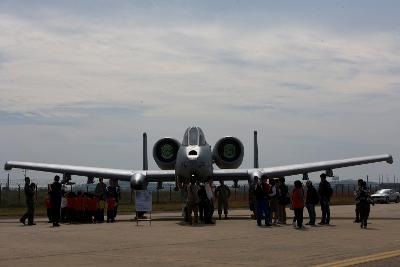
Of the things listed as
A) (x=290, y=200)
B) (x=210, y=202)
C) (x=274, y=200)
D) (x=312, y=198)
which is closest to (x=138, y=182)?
(x=210, y=202)

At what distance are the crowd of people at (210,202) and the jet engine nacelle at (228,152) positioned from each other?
6.96m

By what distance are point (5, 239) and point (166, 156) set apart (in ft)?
54.9

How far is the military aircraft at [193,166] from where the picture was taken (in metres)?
24.9

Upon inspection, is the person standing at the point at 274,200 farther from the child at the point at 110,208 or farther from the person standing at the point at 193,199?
the child at the point at 110,208

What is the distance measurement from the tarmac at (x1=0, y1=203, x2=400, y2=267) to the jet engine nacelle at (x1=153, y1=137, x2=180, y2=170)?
12826 millimetres

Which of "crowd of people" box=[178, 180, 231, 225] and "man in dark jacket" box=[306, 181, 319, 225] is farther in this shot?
"crowd of people" box=[178, 180, 231, 225]

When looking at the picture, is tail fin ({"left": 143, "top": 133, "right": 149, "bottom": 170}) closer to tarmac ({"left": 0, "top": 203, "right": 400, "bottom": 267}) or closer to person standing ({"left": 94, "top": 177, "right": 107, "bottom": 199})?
person standing ({"left": 94, "top": 177, "right": 107, "bottom": 199})

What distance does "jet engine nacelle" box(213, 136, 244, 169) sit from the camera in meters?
31.8

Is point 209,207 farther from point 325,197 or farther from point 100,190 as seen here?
point 100,190

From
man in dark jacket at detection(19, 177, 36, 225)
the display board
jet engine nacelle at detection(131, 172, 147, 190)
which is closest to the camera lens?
man in dark jacket at detection(19, 177, 36, 225)

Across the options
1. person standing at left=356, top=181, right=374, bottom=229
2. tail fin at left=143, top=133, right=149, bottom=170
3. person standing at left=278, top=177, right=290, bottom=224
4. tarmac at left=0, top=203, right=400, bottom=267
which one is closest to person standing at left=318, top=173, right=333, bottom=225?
person standing at left=278, top=177, right=290, bottom=224

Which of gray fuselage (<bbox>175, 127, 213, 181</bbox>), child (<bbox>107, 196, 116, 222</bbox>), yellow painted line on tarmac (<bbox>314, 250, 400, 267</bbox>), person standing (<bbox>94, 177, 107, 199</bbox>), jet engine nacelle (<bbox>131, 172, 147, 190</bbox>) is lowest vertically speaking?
yellow painted line on tarmac (<bbox>314, 250, 400, 267</bbox>)

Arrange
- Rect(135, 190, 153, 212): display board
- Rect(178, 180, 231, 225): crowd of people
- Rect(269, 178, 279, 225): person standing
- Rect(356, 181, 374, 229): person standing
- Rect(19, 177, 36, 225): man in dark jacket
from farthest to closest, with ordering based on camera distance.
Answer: Rect(135, 190, 153, 212): display board → Rect(19, 177, 36, 225): man in dark jacket → Rect(269, 178, 279, 225): person standing → Rect(178, 180, 231, 225): crowd of people → Rect(356, 181, 374, 229): person standing

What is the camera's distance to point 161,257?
1178cm
